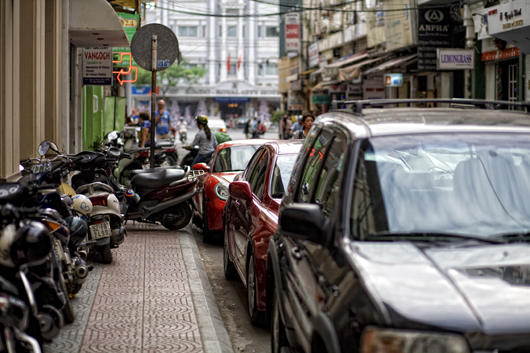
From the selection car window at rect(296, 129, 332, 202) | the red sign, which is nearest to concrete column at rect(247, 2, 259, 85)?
the red sign

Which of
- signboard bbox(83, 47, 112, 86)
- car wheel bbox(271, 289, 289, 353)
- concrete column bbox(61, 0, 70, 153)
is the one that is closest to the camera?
car wheel bbox(271, 289, 289, 353)

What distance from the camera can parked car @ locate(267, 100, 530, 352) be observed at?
9.23ft

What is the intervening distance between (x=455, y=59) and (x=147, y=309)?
16585 millimetres

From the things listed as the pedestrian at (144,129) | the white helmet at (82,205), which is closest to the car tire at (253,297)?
the white helmet at (82,205)

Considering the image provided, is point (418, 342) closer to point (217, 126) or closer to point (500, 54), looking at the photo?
point (500, 54)

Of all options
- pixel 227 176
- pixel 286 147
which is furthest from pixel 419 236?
pixel 227 176

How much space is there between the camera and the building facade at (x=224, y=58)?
88.1m

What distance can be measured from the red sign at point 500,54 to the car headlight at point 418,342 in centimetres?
1815

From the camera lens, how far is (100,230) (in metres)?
8.22

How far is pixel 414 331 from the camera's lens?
277cm

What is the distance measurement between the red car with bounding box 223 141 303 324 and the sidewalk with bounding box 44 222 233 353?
41cm

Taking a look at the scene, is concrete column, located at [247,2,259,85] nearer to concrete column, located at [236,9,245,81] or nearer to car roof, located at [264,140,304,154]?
concrete column, located at [236,9,245,81]

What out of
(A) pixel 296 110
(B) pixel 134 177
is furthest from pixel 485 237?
(A) pixel 296 110

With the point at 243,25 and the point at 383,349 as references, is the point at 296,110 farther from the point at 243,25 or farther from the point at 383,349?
the point at 383,349
